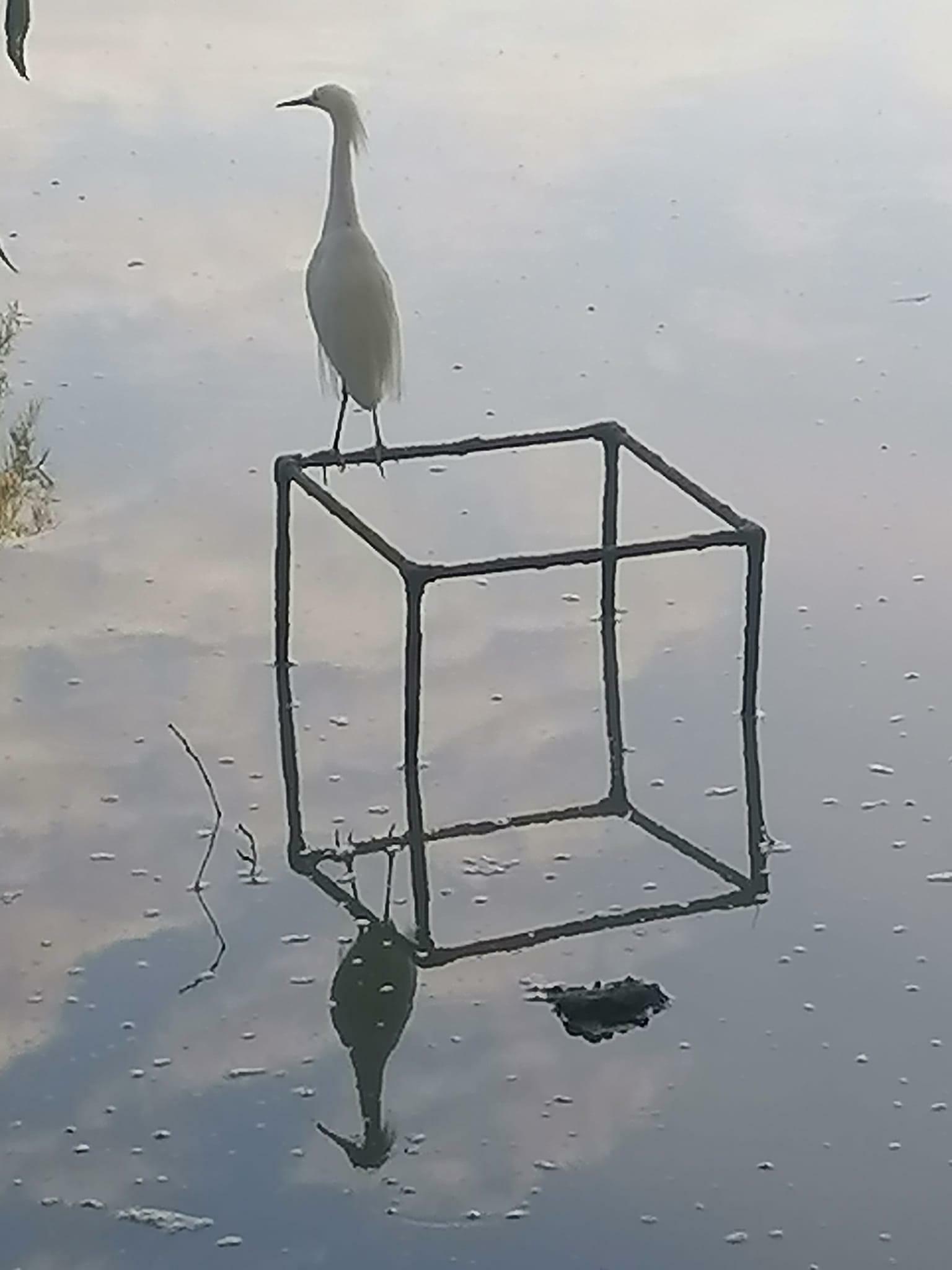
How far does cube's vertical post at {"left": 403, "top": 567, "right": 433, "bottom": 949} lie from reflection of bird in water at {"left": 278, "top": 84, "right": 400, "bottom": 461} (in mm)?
604

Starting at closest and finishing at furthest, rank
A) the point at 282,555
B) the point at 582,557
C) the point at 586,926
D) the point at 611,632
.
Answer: the point at 586,926 → the point at 582,557 → the point at 282,555 → the point at 611,632

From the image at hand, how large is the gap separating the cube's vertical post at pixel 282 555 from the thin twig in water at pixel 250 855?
16.6 inches

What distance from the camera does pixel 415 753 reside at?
327cm

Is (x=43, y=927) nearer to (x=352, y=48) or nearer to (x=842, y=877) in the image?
(x=842, y=877)

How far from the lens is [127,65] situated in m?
6.77

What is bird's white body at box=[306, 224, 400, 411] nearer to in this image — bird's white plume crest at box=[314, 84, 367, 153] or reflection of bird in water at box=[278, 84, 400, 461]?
reflection of bird in water at box=[278, 84, 400, 461]

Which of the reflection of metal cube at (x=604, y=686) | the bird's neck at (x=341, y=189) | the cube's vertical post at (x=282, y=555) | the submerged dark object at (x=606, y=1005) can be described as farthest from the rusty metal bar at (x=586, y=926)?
the bird's neck at (x=341, y=189)

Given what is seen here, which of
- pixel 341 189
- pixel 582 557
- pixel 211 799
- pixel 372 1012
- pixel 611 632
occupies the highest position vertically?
pixel 341 189

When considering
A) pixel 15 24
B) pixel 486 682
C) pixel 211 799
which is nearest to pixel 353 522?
pixel 211 799

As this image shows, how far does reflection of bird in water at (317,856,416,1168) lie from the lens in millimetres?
2588

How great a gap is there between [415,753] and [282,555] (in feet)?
1.35

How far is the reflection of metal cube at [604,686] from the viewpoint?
3049mm

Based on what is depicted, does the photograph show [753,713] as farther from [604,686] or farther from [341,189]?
[341,189]

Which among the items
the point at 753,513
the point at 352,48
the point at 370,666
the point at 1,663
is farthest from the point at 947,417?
the point at 352,48
